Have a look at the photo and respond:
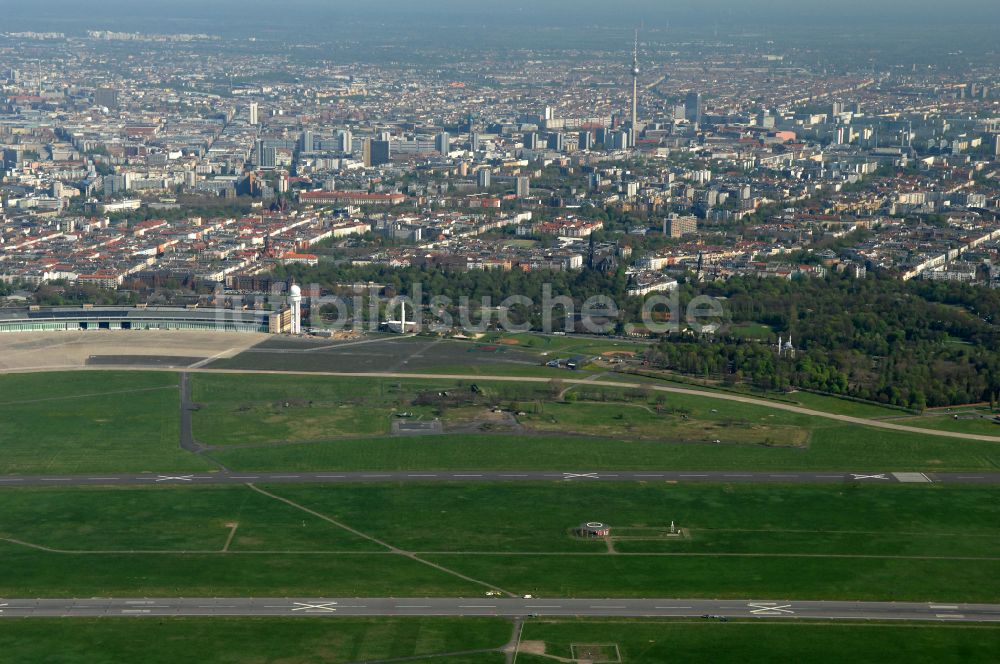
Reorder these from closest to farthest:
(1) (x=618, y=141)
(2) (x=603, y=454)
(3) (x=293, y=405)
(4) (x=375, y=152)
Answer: (2) (x=603, y=454) → (3) (x=293, y=405) → (4) (x=375, y=152) → (1) (x=618, y=141)

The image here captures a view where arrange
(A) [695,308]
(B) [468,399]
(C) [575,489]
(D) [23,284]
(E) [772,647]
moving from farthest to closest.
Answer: (D) [23,284], (A) [695,308], (B) [468,399], (C) [575,489], (E) [772,647]

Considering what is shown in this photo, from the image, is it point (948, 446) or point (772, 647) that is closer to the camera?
point (772, 647)

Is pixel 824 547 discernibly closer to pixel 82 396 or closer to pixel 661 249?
pixel 82 396

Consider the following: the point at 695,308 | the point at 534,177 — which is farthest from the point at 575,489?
the point at 534,177

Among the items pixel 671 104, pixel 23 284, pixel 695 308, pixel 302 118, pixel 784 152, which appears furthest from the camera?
pixel 671 104

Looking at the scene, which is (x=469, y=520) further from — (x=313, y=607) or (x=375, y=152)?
(x=375, y=152)

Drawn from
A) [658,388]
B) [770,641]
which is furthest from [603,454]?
[770,641]
